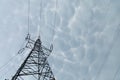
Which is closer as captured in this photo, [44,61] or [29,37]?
[44,61]

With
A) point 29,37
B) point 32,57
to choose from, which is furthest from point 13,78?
point 29,37

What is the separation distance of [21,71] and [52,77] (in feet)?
7.91

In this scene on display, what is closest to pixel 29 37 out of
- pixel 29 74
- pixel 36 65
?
pixel 36 65

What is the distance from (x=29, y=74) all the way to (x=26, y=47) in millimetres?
5474

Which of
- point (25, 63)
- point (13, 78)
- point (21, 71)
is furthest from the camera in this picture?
point (25, 63)

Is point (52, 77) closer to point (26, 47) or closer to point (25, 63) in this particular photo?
point (25, 63)

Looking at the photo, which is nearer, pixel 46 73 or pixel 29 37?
pixel 46 73

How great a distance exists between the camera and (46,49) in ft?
70.2

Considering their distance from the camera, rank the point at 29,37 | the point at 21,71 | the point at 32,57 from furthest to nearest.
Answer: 1. the point at 29,37
2. the point at 32,57
3. the point at 21,71

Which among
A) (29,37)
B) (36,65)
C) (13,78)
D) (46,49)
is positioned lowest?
(13,78)

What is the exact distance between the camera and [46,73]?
57.2 ft

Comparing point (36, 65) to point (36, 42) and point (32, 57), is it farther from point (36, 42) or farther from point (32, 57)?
point (36, 42)

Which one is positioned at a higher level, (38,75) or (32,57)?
(32,57)

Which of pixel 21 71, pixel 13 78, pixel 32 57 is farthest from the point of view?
pixel 32 57
